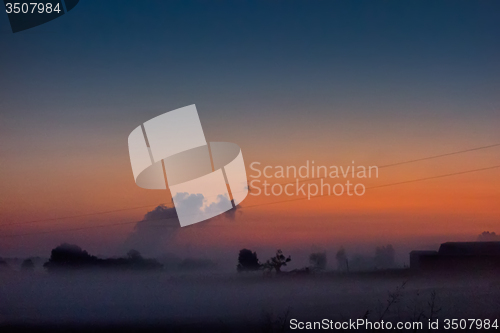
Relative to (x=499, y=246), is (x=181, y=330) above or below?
below

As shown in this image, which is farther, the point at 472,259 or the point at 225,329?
the point at 472,259

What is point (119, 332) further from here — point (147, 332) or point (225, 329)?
point (225, 329)

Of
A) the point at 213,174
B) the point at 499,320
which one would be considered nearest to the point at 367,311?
the point at 499,320

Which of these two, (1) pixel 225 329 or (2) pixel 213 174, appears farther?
(1) pixel 225 329

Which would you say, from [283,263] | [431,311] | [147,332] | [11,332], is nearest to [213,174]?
[283,263]

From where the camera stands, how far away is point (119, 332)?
1137cm

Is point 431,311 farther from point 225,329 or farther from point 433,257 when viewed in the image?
point 225,329

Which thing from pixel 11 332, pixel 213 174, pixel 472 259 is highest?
pixel 213 174

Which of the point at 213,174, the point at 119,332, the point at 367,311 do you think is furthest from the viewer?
the point at 119,332

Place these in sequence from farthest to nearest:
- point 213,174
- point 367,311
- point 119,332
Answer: point 119,332
point 367,311
point 213,174

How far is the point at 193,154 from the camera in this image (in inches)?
401

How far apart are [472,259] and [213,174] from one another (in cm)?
775

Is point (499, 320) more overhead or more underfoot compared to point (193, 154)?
more underfoot

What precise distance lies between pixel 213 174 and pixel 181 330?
432 cm
